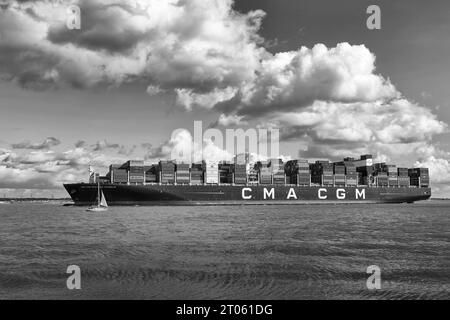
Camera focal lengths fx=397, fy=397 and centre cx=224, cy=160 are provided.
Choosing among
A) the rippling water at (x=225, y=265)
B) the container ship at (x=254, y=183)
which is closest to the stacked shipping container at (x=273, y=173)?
the container ship at (x=254, y=183)

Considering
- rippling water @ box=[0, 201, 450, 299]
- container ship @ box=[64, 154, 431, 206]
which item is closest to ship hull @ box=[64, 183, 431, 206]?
container ship @ box=[64, 154, 431, 206]

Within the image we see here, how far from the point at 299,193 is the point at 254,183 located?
11.0m

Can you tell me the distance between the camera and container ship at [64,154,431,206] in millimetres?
80969

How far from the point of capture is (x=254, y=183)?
92.5m

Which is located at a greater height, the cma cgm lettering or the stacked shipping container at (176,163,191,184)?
the stacked shipping container at (176,163,191,184)

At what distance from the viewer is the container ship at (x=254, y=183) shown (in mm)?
80969

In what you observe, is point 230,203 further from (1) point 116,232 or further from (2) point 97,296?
(2) point 97,296

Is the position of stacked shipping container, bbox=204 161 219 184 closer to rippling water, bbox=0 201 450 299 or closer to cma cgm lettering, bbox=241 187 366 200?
cma cgm lettering, bbox=241 187 366 200

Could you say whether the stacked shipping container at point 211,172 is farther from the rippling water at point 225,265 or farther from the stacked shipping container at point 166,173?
the rippling water at point 225,265

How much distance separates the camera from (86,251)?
2305cm

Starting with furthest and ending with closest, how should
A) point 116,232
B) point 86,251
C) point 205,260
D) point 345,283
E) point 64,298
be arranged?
point 116,232, point 86,251, point 205,260, point 345,283, point 64,298

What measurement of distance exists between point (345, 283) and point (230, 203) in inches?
2842
